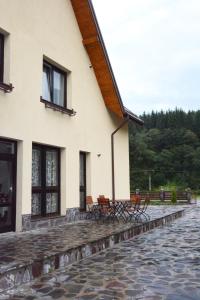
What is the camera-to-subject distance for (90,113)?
527 inches

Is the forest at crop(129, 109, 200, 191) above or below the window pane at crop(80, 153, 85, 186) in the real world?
above

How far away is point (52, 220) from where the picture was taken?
10.6m

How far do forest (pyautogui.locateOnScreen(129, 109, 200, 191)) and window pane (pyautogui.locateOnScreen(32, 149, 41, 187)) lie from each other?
147ft

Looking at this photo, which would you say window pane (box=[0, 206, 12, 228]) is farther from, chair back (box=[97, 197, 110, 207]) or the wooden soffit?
the wooden soffit

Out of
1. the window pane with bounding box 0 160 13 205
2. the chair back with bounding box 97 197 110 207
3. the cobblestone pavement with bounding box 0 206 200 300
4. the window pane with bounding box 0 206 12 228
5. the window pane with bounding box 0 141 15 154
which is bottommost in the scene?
the cobblestone pavement with bounding box 0 206 200 300

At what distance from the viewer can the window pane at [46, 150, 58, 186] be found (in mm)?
10927

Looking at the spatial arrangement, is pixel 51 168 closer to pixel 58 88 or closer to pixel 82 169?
pixel 82 169

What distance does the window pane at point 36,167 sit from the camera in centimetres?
1022

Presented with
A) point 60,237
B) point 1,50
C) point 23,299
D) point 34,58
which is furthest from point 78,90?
point 23,299

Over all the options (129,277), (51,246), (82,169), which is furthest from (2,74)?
(129,277)

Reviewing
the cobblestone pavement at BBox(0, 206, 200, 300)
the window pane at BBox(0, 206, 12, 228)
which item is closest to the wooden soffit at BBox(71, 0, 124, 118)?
the window pane at BBox(0, 206, 12, 228)

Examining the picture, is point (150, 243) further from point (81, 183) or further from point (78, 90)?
point (78, 90)

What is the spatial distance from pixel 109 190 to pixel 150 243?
222 inches

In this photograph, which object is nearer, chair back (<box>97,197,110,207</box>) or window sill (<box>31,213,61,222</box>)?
window sill (<box>31,213,61,222</box>)
